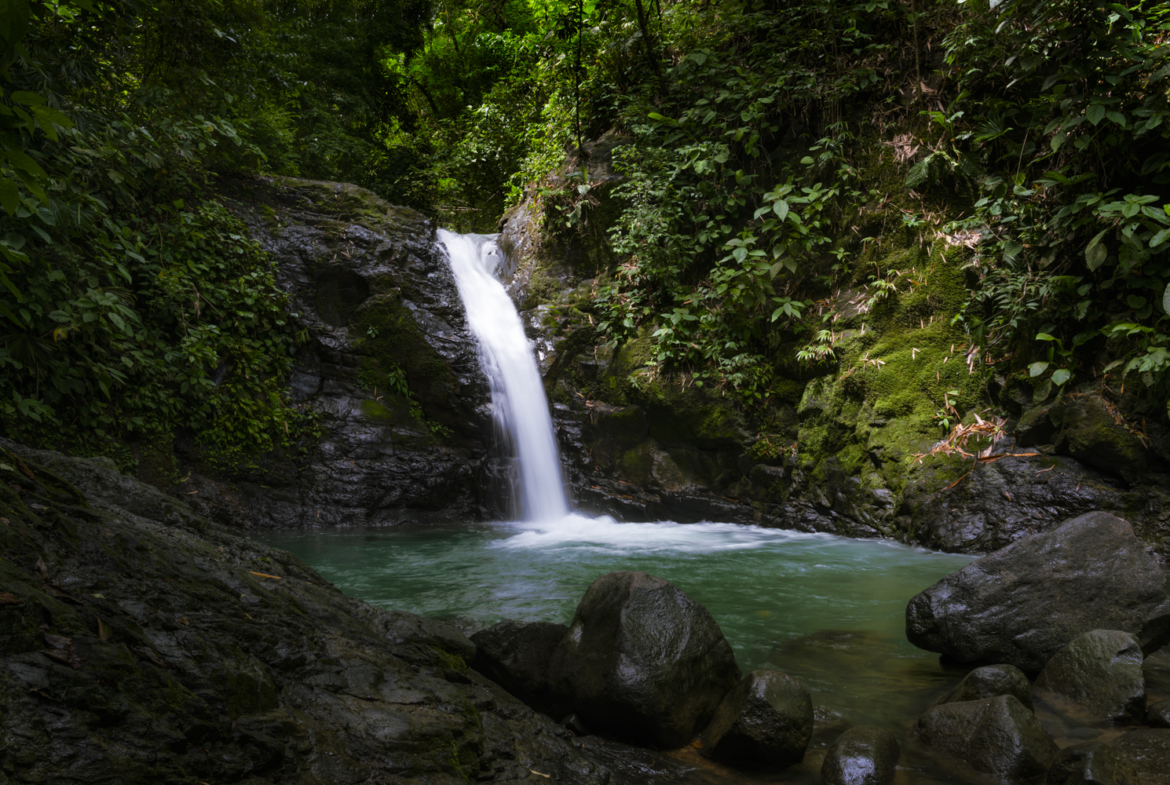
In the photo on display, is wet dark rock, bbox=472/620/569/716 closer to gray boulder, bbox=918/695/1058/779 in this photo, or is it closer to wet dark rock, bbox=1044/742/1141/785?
gray boulder, bbox=918/695/1058/779

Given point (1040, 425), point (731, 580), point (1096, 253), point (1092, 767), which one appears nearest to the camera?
point (1092, 767)

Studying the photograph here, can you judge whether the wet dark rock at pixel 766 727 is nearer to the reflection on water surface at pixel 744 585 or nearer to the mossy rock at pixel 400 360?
the reflection on water surface at pixel 744 585

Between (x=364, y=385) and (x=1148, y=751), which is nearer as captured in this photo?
(x=1148, y=751)

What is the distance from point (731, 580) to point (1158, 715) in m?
2.83

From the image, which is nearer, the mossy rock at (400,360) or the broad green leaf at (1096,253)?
the broad green leaf at (1096,253)

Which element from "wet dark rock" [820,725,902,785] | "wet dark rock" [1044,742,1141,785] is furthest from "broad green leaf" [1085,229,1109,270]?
"wet dark rock" [820,725,902,785]

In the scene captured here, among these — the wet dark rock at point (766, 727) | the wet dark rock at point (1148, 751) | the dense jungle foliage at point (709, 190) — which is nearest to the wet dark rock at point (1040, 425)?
the dense jungle foliage at point (709, 190)

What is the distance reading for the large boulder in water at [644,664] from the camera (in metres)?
2.69

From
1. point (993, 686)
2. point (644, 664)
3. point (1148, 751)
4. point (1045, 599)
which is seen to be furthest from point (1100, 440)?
point (644, 664)

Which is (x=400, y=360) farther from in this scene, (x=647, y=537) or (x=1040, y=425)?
(x=1040, y=425)

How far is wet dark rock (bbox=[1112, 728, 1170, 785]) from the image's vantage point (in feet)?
6.91

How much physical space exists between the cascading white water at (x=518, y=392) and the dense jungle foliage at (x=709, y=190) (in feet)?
4.55

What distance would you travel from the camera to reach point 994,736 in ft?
7.98

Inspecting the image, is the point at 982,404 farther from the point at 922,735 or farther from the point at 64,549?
the point at 64,549
